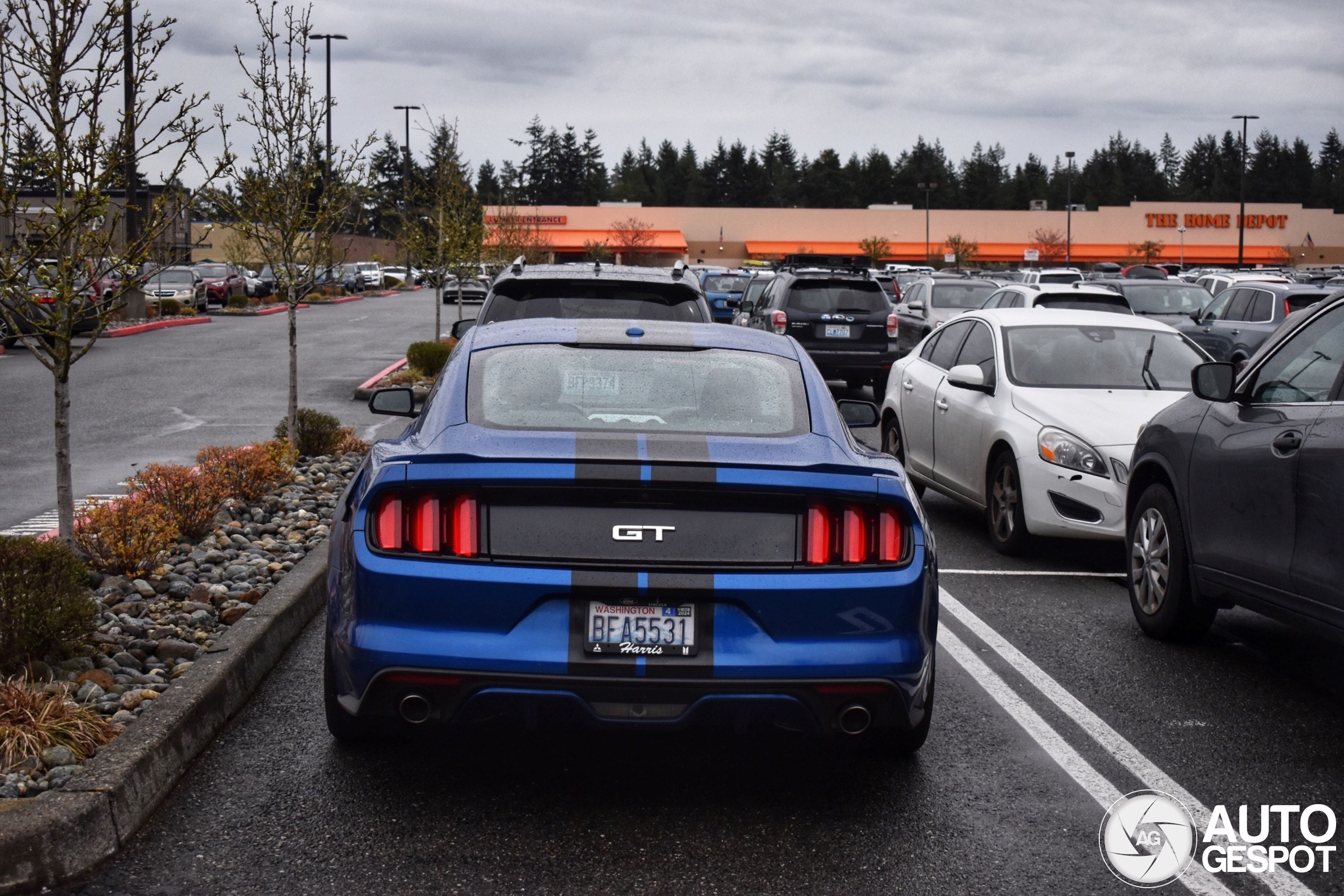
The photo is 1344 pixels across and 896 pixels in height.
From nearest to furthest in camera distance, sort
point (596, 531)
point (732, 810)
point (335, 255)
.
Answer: point (596, 531) → point (732, 810) → point (335, 255)

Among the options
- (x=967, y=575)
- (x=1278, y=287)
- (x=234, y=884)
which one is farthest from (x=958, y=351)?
(x=1278, y=287)

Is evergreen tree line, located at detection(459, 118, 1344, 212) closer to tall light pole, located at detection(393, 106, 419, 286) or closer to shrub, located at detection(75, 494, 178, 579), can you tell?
tall light pole, located at detection(393, 106, 419, 286)

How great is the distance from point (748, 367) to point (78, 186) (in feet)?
12.0

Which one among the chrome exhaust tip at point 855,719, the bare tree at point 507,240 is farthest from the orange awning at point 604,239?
the chrome exhaust tip at point 855,719

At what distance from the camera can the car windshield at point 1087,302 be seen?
669 inches

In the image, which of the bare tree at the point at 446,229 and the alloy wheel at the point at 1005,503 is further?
the bare tree at the point at 446,229

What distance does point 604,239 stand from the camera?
106 m

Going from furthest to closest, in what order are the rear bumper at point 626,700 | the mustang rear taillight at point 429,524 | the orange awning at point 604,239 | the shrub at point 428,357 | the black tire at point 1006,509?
the orange awning at point 604,239
the shrub at point 428,357
the black tire at point 1006,509
the mustang rear taillight at point 429,524
the rear bumper at point 626,700

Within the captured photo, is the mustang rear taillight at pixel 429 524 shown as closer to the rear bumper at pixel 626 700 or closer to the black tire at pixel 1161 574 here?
the rear bumper at pixel 626 700

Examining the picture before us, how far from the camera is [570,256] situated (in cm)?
11350

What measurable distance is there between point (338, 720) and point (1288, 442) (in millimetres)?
3807

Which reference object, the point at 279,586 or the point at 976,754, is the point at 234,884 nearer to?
the point at 976,754

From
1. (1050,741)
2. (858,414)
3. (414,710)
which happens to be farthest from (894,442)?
(414,710)

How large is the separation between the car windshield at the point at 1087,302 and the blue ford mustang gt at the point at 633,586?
43.0 ft
